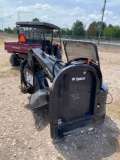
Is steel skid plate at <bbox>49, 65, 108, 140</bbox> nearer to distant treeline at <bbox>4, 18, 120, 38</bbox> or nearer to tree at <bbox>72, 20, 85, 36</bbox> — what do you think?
distant treeline at <bbox>4, 18, 120, 38</bbox>

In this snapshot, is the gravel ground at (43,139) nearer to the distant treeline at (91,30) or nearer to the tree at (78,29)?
the distant treeline at (91,30)

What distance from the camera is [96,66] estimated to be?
3.04m

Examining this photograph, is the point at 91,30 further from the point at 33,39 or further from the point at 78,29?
the point at 33,39

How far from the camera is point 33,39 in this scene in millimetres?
9641

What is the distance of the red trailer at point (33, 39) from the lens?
8.81m

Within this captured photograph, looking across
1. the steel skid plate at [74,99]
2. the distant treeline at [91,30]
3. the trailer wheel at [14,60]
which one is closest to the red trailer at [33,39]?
the trailer wheel at [14,60]

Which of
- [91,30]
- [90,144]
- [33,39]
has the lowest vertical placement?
[90,144]

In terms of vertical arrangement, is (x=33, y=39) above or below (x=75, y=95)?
above

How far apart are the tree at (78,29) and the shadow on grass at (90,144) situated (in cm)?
6139

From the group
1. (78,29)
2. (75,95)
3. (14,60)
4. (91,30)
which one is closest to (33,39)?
(14,60)

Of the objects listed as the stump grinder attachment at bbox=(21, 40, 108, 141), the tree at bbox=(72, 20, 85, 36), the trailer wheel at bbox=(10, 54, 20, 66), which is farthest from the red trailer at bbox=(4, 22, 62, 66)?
the tree at bbox=(72, 20, 85, 36)

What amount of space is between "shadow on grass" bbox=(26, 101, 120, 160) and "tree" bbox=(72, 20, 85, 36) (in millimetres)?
61388

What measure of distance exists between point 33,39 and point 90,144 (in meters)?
7.23

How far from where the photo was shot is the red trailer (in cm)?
881
